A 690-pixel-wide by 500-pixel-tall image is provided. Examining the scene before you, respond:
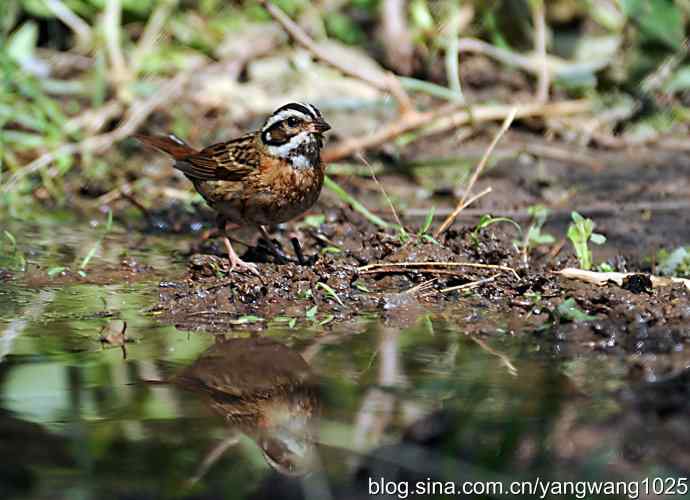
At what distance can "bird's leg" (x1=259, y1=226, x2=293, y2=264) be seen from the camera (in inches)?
221

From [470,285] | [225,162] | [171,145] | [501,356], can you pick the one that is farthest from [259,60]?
[501,356]

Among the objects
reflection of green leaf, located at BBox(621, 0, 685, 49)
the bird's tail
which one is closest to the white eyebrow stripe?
the bird's tail

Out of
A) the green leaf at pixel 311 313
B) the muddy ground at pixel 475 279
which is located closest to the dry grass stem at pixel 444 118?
the muddy ground at pixel 475 279

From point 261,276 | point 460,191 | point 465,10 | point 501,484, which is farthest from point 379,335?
point 465,10

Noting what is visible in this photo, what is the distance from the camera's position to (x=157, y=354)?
13.1 ft

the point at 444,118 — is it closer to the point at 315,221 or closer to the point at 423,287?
the point at 315,221

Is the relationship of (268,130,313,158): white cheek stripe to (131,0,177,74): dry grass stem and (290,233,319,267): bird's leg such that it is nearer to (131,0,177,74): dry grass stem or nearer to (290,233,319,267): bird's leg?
(290,233,319,267): bird's leg

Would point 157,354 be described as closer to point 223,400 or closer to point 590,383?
point 223,400

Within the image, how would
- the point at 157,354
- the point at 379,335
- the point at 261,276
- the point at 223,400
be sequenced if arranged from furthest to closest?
the point at 261,276, the point at 379,335, the point at 157,354, the point at 223,400

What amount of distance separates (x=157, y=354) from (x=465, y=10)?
570 cm

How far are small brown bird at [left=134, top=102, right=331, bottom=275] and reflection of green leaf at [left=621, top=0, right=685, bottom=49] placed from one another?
305 cm

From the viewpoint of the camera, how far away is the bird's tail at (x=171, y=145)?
21.4 ft

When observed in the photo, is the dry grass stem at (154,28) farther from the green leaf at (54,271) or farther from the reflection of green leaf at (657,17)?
the green leaf at (54,271)

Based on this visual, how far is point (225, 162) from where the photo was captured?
589cm
